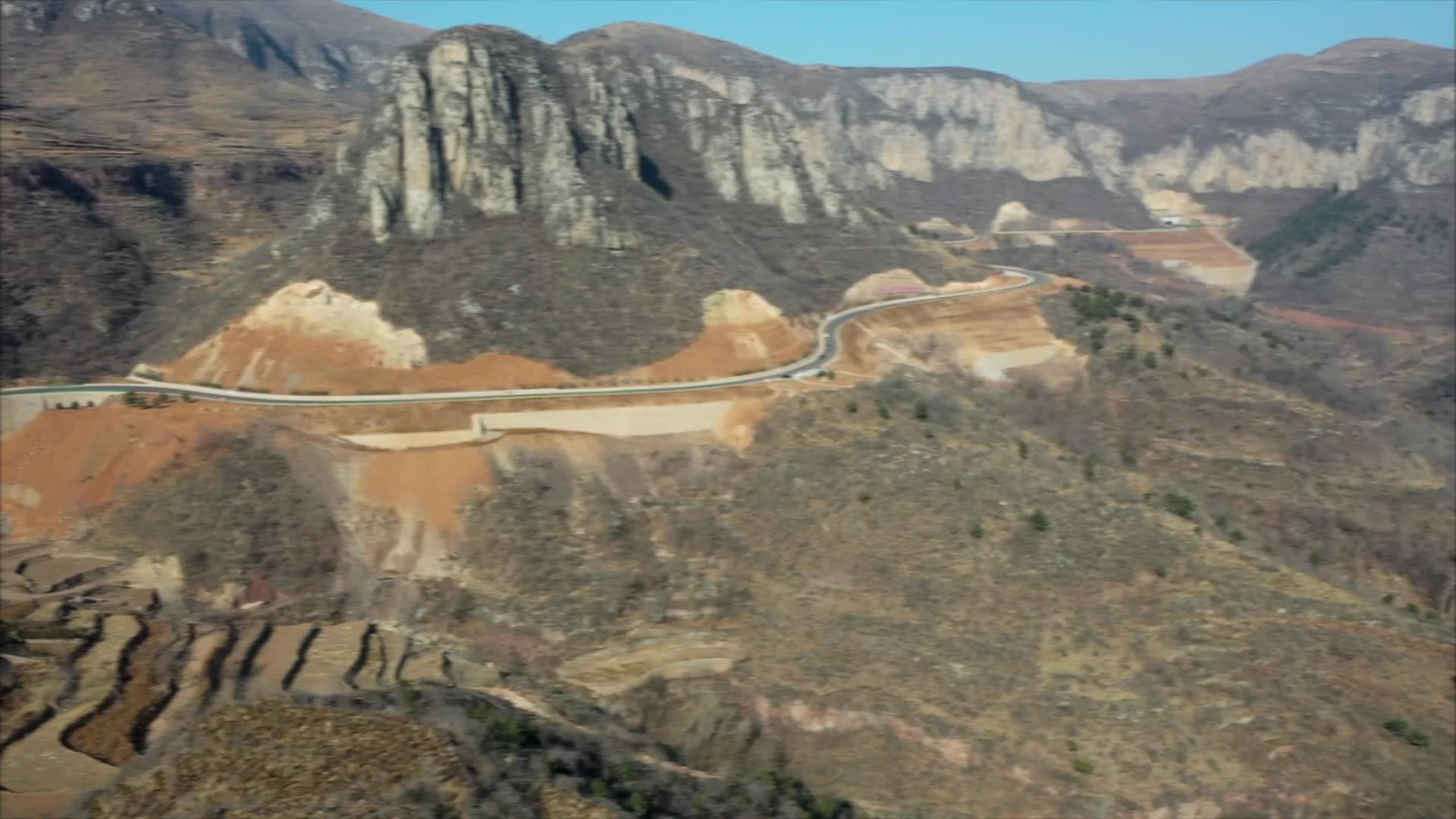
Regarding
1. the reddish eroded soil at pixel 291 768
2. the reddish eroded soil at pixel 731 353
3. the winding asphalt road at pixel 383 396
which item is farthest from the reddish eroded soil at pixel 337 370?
the reddish eroded soil at pixel 291 768

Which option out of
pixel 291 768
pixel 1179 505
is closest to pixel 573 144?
pixel 1179 505

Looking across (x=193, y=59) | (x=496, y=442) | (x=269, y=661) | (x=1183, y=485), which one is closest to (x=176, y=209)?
(x=496, y=442)

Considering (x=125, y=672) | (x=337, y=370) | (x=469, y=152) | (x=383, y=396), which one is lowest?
(x=125, y=672)

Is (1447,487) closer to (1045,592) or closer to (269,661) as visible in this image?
(1045,592)

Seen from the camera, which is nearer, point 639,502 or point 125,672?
point 125,672

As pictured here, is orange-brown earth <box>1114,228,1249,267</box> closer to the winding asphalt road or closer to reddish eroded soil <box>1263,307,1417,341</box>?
reddish eroded soil <box>1263,307,1417,341</box>

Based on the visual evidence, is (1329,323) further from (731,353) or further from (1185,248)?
(731,353)

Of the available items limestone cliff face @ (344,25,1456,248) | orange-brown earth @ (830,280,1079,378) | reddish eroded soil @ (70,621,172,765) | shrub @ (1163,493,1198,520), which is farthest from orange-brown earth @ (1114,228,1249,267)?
reddish eroded soil @ (70,621,172,765)
